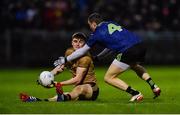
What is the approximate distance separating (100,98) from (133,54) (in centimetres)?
201

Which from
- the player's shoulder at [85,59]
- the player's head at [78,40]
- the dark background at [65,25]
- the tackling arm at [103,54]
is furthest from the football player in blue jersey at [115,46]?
the dark background at [65,25]

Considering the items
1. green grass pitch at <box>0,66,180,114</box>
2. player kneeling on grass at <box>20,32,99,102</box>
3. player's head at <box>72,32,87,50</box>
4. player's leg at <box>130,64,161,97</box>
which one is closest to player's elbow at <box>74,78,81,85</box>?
player kneeling on grass at <box>20,32,99,102</box>

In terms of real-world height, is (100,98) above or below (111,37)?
below

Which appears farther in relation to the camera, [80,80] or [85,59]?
[85,59]

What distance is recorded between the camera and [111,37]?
1580cm

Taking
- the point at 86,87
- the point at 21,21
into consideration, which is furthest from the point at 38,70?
the point at 86,87

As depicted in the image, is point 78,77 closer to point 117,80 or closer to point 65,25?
point 117,80

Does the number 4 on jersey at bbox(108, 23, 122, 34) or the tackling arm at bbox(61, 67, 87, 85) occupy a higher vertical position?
the number 4 on jersey at bbox(108, 23, 122, 34)

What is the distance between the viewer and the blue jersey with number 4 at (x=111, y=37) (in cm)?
1577

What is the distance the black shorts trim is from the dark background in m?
15.0

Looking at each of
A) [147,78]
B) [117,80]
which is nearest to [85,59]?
[117,80]

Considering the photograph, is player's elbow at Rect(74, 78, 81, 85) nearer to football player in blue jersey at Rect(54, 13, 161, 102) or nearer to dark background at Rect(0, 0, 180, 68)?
football player in blue jersey at Rect(54, 13, 161, 102)

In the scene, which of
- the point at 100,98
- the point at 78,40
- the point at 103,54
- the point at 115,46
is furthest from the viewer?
the point at 100,98

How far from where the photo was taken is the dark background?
31.9 m
